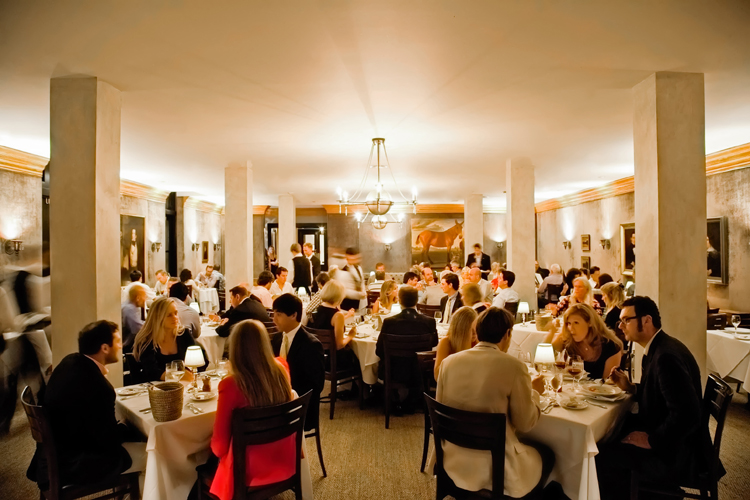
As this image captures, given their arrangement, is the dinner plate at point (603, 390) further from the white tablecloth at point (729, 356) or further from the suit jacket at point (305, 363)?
the white tablecloth at point (729, 356)

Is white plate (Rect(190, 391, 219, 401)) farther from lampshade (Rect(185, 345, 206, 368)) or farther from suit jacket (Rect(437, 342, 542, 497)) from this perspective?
suit jacket (Rect(437, 342, 542, 497))

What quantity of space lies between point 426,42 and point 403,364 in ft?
9.92

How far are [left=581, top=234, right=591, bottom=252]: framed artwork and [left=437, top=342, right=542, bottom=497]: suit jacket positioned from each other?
11.8m

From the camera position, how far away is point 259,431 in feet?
7.95

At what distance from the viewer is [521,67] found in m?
3.95

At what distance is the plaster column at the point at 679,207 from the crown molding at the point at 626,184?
438cm

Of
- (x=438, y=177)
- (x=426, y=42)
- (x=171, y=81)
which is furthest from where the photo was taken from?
(x=438, y=177)

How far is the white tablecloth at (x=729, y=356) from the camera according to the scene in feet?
16.7

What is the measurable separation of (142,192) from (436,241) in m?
10.8

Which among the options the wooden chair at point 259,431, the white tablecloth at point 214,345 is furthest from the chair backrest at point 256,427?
the white tablecloth at point 214,345

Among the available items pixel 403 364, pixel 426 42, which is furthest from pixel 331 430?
pixel 426 42

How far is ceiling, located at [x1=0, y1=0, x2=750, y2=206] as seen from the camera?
3.03 meters

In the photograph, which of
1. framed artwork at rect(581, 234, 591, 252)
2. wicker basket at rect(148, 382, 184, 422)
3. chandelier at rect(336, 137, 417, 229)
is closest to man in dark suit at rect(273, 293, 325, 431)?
wicker basket at rect(148, 382, 184, 422)

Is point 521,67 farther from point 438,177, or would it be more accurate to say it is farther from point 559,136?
point 438,177
